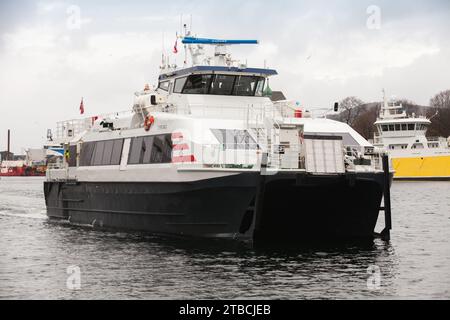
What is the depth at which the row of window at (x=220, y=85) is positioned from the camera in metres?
27.2

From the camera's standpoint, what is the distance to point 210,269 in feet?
65.8

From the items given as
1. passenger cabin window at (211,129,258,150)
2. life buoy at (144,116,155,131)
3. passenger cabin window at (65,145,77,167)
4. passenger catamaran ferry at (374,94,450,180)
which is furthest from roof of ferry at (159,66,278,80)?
passenger catamaran ferry at (374,94,450,180)

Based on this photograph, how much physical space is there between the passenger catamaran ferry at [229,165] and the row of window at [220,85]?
0.13 ft

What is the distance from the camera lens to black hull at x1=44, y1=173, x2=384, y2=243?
74.8 ft

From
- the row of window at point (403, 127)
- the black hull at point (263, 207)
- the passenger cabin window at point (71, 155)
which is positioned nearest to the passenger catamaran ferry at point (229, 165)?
the black hull at point (263, 207)

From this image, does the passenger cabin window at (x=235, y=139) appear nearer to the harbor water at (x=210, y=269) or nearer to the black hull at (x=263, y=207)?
the black hull at (x=263, y=207)

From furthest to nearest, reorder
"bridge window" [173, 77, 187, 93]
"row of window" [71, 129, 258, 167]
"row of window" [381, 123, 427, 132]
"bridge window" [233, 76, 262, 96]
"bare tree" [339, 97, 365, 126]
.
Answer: "bare tree" [339, 97, 365, 126], "row of window" [381, 123, 427, 132], "bridge window" [233, 76, 262, 96], "bridge window" [173, 77, 187, 93], "row of window" [71, 129, 258, 167]

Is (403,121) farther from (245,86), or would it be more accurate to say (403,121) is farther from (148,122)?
(148,122)

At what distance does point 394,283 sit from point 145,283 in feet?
20.9

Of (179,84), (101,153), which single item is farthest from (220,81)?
(101,153)

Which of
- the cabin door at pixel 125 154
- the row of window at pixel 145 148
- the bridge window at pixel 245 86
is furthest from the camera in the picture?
the cabin door at pixel 125 154

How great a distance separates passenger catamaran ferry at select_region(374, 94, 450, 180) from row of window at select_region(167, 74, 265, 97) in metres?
58.5

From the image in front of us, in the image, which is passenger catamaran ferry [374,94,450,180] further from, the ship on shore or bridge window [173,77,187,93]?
the ship on shore
